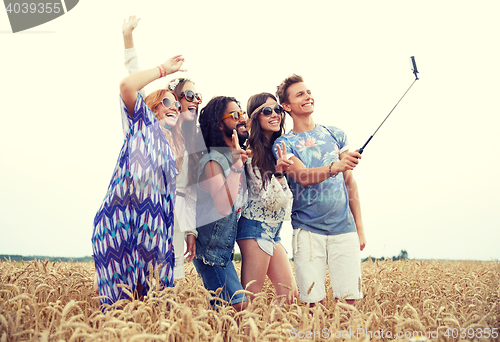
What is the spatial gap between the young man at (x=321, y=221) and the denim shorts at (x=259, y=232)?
0.83 ft

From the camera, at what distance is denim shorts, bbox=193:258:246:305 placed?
3.37 meters

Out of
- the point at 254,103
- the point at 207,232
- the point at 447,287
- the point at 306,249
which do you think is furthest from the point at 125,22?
the point at 447,287

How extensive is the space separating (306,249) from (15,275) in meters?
3.43

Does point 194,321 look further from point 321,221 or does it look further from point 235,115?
point 235,115

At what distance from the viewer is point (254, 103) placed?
13.9 ft

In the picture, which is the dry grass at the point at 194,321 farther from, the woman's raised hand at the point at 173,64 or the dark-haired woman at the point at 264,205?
the woman's raised hand at the point at 173,64

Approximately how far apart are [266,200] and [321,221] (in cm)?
61

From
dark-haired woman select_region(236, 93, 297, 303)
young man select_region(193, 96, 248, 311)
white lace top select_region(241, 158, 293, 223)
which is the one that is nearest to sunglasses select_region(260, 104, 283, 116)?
dark-haired woman select_region(236, 93, 297, 303)

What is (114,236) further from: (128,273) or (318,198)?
(318,198)

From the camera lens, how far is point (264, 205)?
3.72 metres

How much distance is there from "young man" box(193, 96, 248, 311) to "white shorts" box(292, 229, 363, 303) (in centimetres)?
68

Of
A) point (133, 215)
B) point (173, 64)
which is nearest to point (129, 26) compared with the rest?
point (173, 64)

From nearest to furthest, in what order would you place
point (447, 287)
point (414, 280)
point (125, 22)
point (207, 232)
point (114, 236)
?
point (114, 236)
point (125, 22)
point (207, 232)
point (447, 287)
point (414, 280)

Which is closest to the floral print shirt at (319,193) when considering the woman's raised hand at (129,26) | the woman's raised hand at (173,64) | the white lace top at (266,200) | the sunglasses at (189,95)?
the white lace top at (266,200)
